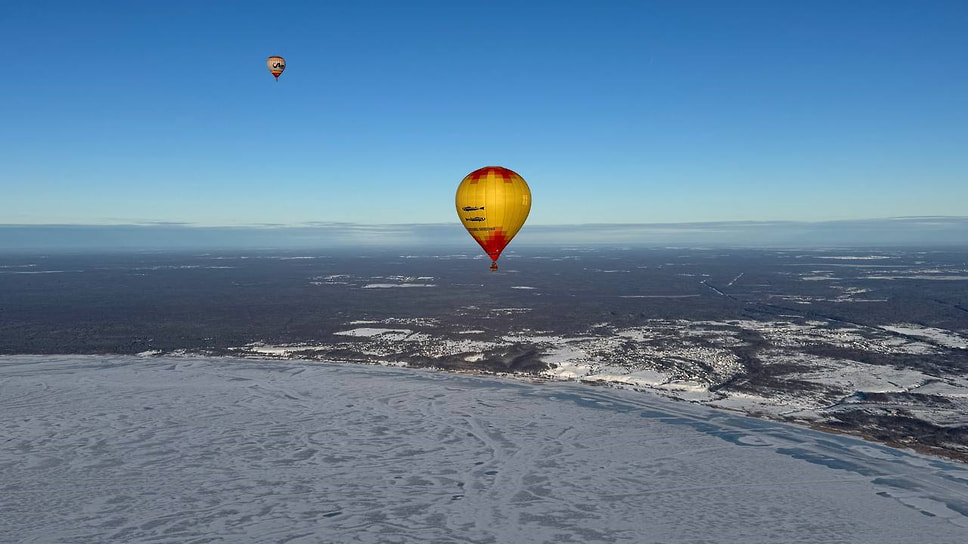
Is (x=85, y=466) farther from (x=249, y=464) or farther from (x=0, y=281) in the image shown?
(x=0, y=281)

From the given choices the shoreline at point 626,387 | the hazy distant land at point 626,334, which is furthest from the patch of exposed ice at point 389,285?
the shoreline at point 626,387

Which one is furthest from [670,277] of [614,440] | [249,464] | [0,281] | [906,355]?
[0,281]

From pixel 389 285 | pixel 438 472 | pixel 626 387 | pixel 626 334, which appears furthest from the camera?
pixel 389 285

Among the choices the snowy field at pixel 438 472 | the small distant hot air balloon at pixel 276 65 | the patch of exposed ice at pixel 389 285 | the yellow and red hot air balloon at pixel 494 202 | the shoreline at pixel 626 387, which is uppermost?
the small distant hot air balloon at pixel 276 65

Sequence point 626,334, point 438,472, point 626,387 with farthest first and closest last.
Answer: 1. point 626,334
2. point 626,387
3. point 438,472

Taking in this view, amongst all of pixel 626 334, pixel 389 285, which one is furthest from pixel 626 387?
pixel 389 285

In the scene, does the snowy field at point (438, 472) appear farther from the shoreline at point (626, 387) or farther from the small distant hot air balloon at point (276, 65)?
the small distant hot air balloon at point (276, 65)

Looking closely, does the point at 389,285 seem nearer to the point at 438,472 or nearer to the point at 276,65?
the point at 276,65
